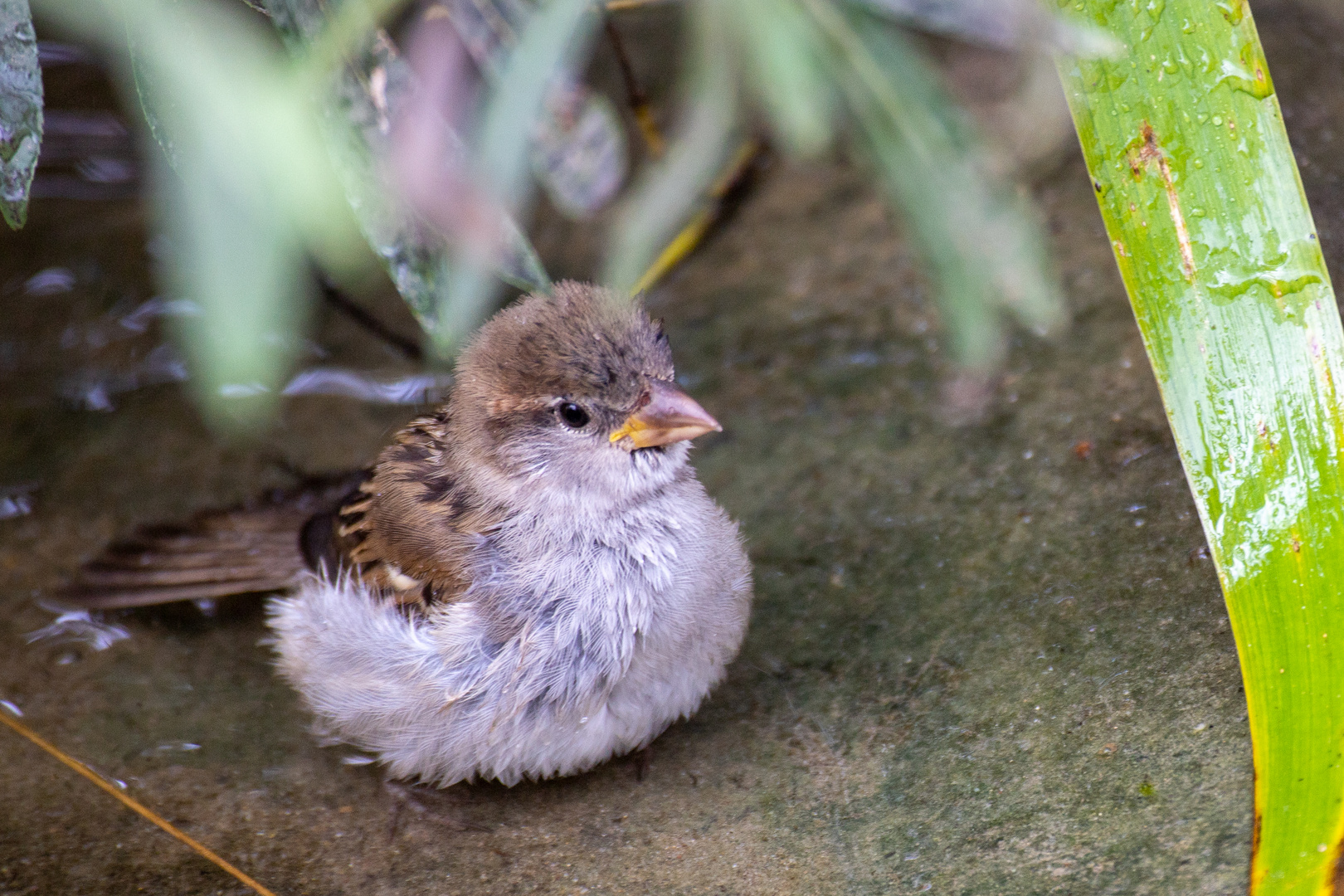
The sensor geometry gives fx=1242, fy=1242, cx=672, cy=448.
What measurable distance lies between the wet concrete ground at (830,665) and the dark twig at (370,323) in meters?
0.24

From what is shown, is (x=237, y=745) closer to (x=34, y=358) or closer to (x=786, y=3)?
(x=34, y=358)

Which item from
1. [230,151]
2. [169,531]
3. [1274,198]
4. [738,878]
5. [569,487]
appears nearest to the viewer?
[230,151]

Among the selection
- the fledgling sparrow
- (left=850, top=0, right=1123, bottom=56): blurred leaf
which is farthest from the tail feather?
(left=850, top=0, right=1123, bottom=56): blurred leaf

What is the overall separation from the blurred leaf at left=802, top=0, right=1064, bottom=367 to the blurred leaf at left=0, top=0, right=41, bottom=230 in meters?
1.50

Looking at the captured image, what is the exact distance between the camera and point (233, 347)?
147cm

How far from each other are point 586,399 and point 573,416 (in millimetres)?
48

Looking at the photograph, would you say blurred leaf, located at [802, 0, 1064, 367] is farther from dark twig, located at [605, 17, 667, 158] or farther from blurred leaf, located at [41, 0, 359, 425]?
blurred leaf, located at [41, 0, 359, 425]

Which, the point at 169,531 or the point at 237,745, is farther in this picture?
the point at 169,531

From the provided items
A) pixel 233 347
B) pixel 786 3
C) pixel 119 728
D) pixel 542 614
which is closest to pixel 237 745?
pixel 119 728

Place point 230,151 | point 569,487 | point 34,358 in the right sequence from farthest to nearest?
point 34,358 < point 569,487 < point 230,151

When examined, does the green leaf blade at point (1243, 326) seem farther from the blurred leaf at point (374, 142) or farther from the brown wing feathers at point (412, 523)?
the brown wing feathers at point (412, 523)

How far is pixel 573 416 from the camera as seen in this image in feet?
7.59

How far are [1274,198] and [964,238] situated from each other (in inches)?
22.6

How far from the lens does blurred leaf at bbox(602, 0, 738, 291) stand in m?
3.01
